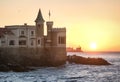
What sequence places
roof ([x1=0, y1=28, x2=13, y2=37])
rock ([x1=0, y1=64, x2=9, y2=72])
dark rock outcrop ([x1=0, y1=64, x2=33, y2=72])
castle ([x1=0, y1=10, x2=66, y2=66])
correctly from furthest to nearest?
roof ([x1=0, y1=28, x2=13, y2=37])
castle ([x1=0, y1=10, x2=66, y2=66])
dark rock outcrop ([x1=0, y1=64, x2=33, y2=72])
rock ([x1=0, y1=64, x2=9, y2=72])

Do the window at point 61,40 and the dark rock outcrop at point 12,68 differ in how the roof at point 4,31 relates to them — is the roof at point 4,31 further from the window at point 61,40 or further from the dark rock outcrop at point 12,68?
the window at point 61,40

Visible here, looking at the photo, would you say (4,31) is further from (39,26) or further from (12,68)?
→ (12,68)

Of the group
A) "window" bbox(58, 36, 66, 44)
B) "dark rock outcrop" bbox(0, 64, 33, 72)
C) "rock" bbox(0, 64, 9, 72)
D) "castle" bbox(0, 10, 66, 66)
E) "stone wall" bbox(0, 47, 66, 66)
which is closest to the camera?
"rock" bbox(0, 64, 9, 72)

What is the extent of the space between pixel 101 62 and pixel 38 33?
36527 mm

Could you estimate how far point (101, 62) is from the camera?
130 meters

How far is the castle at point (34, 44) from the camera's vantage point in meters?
100

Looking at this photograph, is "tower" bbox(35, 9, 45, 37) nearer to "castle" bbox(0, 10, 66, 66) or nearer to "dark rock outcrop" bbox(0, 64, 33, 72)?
"castle" bbox(0, 10, 66, 66)

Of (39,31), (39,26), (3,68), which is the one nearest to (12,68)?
(3,68)

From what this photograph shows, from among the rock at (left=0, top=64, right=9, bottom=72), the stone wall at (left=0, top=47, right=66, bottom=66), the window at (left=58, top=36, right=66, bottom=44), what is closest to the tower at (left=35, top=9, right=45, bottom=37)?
the stone wall at (left=0, top=47, right=66, bottom=66)

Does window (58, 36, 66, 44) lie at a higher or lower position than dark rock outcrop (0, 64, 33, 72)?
higher

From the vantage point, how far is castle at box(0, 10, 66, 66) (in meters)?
100

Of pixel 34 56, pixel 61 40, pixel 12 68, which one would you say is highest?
pixel 61 40

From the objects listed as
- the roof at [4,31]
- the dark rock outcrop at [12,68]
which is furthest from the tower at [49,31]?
the dark rock outcrop at [12,68]

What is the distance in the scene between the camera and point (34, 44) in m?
103
